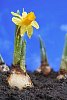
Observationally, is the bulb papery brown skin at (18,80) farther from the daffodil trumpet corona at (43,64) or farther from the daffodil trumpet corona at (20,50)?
the daffodil trumpet corona at (43,64)

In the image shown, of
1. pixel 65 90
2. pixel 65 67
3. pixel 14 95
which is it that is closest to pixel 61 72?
pixel 65 67

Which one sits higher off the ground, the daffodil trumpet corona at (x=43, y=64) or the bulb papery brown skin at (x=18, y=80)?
the daffodil trumpet corona at (x=43, y=64)

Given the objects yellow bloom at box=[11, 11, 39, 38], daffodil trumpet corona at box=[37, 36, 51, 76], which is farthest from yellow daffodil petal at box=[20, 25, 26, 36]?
daffodil trumpet corona at box=[37, 36, 51, 76]

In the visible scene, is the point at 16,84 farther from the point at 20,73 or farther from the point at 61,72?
the point at 61,72

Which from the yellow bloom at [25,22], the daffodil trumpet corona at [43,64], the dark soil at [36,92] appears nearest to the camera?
the dark soil at [36,92]

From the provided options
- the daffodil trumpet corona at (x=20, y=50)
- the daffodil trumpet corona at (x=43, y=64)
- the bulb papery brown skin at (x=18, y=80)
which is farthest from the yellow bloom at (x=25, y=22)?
the daffodil trumpet corona at (x=43, y=64)

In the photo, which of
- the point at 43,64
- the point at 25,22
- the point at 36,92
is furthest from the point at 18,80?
the point at 43,64

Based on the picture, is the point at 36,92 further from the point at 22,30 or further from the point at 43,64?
the point at 43,64

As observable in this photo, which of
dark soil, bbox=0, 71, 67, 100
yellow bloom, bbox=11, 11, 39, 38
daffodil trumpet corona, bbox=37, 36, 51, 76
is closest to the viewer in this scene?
dark soil, bbox=0, 71, 67, 100

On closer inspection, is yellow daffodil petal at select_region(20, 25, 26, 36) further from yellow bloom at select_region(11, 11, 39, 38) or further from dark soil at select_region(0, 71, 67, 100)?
dark soil at select_region(0, 71, 67, 100)
